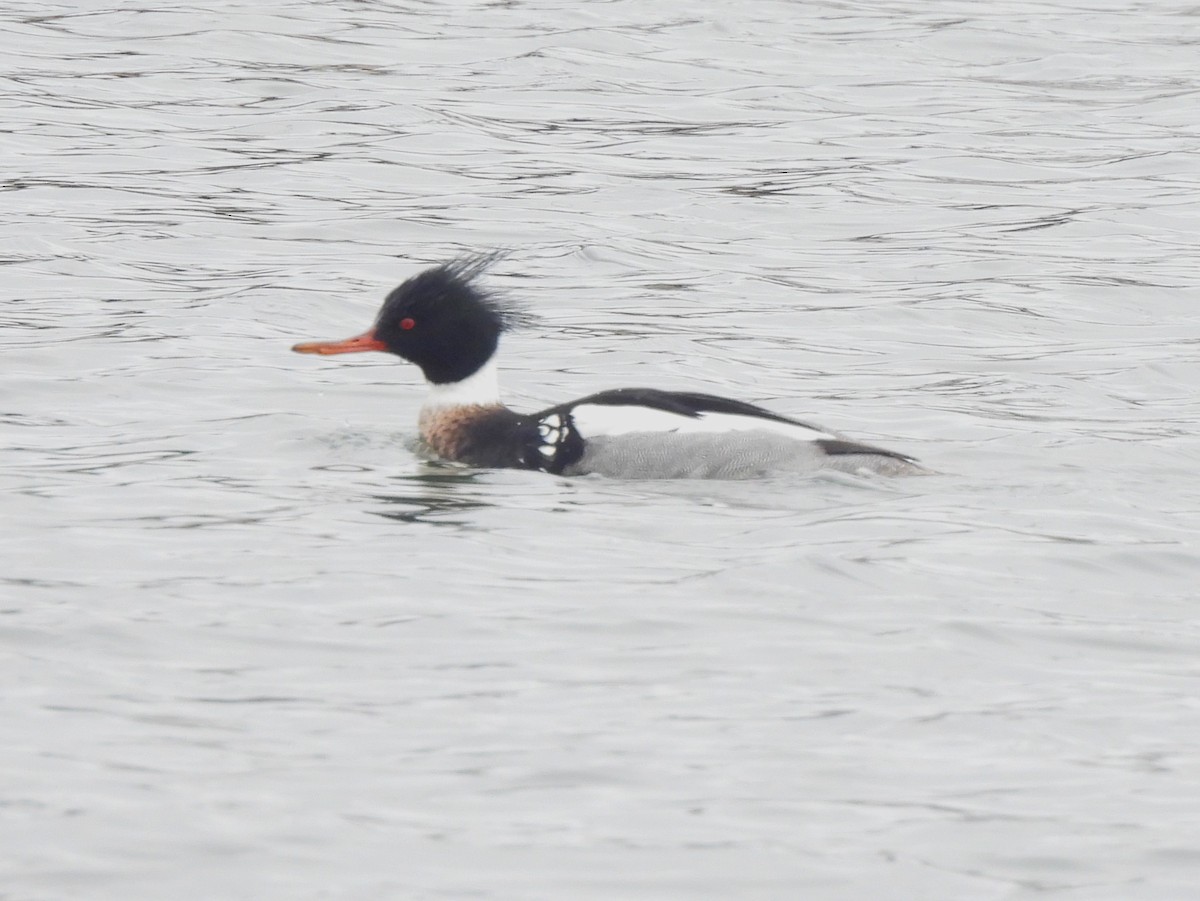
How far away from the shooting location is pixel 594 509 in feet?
29.4

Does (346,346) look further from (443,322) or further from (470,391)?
(470,391)

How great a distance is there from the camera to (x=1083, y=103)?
2055 centimetres

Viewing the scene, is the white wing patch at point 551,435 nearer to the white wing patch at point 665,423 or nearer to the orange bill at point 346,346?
the white wing patch at point 665,423

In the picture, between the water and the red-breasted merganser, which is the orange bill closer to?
the red-breasted merganser

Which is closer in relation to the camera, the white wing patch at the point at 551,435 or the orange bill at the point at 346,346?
the white wing patch at the point at 551,435

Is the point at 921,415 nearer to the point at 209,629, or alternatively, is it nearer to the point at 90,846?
the point at 209,629

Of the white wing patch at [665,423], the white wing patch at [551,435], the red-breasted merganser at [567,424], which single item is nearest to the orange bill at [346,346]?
the red-breasted merganser at [567,424]

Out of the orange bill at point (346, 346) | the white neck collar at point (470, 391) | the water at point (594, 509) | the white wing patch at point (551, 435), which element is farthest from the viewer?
the white neck collar at point (470, 391)

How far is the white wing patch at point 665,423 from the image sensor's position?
31.0 ft

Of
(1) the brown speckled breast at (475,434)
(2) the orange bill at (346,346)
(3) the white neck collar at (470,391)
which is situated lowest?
(1) the brown speckled breast at (475,434)

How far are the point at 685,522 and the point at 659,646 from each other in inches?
68.9

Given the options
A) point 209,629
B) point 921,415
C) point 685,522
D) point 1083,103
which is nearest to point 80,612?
point 209,629

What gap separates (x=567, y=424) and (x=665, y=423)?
0.44m

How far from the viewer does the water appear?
5605 mm
